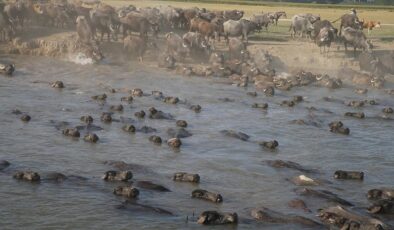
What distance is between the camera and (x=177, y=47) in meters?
34.5

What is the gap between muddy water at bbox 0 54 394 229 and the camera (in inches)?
522

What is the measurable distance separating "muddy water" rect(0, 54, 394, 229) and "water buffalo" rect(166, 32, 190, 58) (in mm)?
4729

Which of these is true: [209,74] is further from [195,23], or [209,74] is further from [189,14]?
[189,14]

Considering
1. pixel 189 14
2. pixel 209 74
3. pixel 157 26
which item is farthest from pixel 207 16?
pixel 209 74

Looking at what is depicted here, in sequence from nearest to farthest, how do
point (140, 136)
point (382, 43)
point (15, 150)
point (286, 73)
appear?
1. point (15, 150)
2. point (140, 136)
3. point (286, 73)
4. point (382, 43)

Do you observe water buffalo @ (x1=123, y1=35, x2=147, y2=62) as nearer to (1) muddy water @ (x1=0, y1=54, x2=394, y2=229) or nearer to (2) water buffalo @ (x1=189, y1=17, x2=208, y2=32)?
(1) muddy water @ (x1=0, y1=54, x2=394, y2=229)

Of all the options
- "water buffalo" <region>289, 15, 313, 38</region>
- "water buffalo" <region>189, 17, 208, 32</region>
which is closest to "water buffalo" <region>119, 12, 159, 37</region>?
"water buffalo" <region>189, 17, 208, 32</region>

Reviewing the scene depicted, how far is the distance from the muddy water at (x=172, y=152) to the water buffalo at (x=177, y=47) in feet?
15.5

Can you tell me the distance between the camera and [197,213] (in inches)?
523

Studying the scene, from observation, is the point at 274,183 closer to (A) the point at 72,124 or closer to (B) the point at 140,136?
(B) the point at 140,136

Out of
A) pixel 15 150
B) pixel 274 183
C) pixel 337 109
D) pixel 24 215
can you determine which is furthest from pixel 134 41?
pixel 24 215

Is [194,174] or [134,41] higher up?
[134,41]

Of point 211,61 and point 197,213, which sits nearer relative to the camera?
point 197,213

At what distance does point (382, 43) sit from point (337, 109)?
16.5 m
